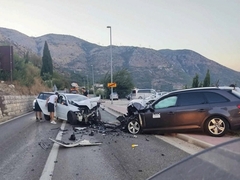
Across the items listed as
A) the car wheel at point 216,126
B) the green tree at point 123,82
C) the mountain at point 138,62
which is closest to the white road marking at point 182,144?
the car wheel at point 216,126

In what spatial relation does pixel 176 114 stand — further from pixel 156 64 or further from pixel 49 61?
pixel 156 64

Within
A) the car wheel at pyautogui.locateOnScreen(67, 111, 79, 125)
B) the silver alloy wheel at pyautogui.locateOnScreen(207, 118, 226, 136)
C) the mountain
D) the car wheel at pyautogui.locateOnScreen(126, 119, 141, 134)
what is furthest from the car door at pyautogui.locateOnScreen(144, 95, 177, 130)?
the mountain

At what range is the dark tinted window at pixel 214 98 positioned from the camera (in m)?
9.68

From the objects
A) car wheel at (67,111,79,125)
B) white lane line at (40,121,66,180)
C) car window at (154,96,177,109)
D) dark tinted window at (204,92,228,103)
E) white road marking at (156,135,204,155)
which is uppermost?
dark tinted window at (204,92,228,103)

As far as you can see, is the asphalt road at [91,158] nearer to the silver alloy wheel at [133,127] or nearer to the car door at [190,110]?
the silver alloy wheel at [133,127]

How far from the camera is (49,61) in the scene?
7156 cm

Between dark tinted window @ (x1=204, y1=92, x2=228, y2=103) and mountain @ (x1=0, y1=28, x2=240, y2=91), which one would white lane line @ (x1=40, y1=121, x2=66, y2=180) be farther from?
mountain @ (x1=0, y1=28, x2=240, y2=91)

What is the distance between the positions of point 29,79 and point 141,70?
2319 inches

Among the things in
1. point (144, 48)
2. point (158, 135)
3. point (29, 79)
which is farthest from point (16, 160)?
point (144, 48)

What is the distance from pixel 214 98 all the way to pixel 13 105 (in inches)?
681

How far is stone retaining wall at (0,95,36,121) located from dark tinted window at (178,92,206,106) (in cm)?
1319

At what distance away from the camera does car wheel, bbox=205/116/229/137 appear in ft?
30.6

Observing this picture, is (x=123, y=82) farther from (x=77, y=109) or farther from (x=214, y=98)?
(x=214, y=98)

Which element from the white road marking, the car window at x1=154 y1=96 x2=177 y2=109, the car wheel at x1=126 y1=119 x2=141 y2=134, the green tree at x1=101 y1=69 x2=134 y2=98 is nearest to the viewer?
the white road marking
